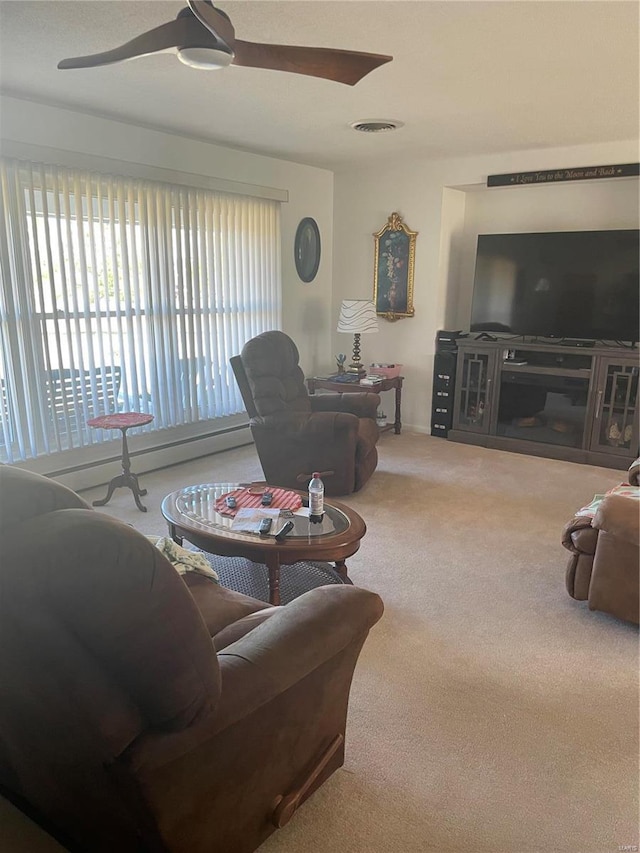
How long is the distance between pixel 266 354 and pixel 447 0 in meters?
2.42

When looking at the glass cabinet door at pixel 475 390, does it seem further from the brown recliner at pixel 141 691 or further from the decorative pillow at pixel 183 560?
the brown recliner at pixel 141 691

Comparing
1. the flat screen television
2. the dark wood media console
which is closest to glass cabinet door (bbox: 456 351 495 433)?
the dark wood media console

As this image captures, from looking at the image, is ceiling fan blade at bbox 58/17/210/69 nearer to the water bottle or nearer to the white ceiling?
the white ceiling

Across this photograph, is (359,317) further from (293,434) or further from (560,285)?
(293,434)

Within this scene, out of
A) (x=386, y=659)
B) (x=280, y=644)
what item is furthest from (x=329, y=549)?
(x=280, y=644)

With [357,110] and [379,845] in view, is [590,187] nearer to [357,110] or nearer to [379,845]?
[357,110]

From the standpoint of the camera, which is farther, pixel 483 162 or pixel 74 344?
pixel 483 162

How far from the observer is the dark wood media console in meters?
4.67

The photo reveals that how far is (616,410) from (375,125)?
280 cm

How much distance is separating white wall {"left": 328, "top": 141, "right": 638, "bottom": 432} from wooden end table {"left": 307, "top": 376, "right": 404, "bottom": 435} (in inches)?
9.4

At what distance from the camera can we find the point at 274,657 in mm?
1383

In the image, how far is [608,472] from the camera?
15.1 ft

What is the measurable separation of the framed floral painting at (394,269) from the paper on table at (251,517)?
351 centimetres

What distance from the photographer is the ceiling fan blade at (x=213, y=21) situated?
67.6 inches
